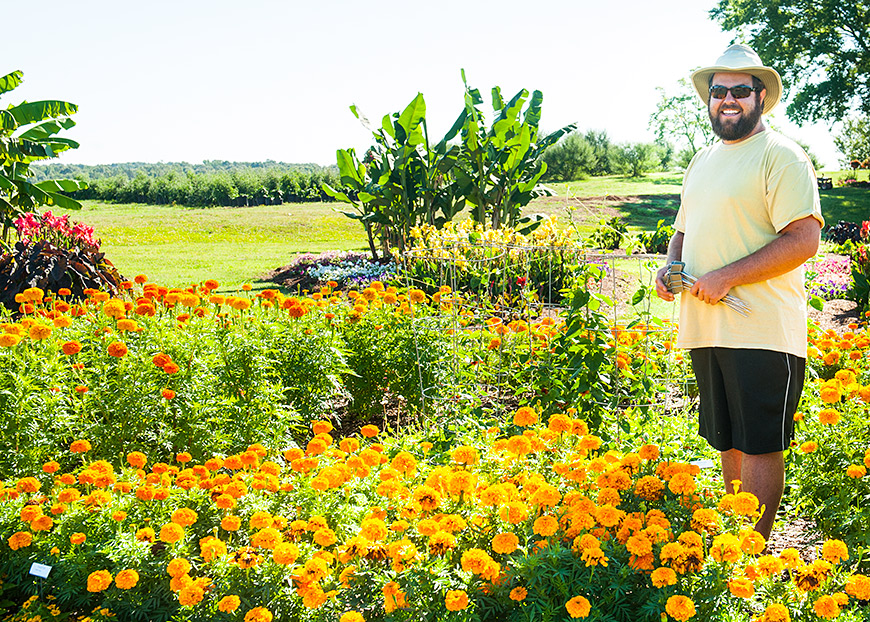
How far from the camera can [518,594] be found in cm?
184

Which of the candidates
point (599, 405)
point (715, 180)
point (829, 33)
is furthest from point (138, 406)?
point (829, 33)

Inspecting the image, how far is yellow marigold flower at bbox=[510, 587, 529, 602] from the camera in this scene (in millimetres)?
1815

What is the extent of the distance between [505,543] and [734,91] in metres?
1.84

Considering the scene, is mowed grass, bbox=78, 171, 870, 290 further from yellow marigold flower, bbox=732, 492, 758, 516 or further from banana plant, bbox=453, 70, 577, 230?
yellow marigold flower, bbox=732, 492, 758, 516

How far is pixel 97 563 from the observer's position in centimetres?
229

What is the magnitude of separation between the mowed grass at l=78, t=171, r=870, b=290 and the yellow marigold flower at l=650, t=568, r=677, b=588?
8187 mm

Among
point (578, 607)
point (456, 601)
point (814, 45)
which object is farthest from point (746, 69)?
point (814, 45)

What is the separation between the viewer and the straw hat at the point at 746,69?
253 centimetres

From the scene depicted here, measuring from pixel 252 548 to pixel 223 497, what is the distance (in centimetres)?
19

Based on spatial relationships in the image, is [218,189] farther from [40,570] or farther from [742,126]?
[742,126]

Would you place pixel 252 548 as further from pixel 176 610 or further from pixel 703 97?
pixel 703 97

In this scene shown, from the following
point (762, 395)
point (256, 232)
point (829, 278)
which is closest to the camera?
A: point (762, 395)

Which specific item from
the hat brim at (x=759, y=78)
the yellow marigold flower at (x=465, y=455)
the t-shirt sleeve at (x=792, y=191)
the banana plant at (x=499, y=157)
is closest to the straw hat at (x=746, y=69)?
the hat brim at (x=759, y=78)

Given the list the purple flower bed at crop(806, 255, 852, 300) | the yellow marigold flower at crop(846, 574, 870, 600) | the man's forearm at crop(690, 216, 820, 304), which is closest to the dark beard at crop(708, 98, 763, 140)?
the man's forearm at crop(690, 216, 820, 304)
